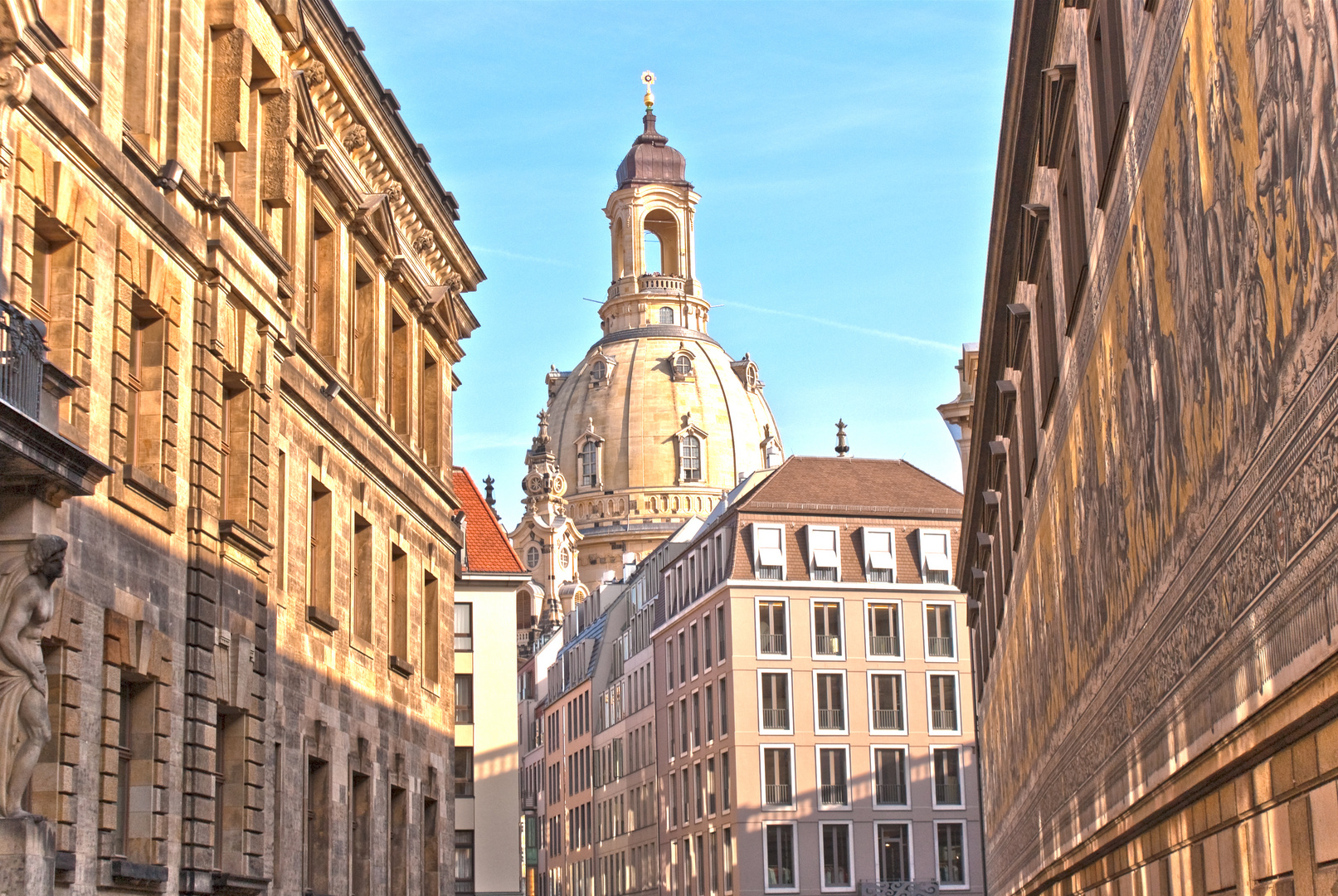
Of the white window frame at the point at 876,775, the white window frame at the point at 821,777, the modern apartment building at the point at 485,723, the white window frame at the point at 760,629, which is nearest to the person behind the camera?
the modern apartment building at the point at 485,723

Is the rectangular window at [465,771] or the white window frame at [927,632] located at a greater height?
the white window frame at [927,632]

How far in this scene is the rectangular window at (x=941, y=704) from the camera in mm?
85562

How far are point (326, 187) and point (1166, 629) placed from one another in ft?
76.7

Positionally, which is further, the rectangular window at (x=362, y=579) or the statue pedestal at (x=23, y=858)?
the rectangular window at (x=362, y=579)

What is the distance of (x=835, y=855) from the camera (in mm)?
83000

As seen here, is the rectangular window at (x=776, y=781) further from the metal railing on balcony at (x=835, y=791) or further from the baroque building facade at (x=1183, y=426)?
the baroque building facade at (x=1183, y=426)

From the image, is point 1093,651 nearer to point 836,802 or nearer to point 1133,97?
point 1133,97

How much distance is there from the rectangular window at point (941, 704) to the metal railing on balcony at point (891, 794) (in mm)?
3120

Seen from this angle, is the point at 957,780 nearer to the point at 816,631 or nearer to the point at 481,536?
the point at 816,631

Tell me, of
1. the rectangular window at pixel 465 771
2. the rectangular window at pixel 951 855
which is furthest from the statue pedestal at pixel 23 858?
the rectangular window at pixel 951 855

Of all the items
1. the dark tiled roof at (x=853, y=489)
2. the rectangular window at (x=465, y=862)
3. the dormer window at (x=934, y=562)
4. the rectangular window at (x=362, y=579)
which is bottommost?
the rectangular window at (x=465, y=862)

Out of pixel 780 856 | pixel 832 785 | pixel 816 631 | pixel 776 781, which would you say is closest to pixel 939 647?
pixel 816 631

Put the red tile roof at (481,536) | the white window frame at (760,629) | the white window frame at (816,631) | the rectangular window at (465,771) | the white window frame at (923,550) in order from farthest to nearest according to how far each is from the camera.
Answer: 1. the white window frame at (923,550)
2. the white window frame at (816,631)
3. the white window frame at (760,629)
4. the red tile roof at (481,536)
5. the rectangular window at (465,771)

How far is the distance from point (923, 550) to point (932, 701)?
674cm
